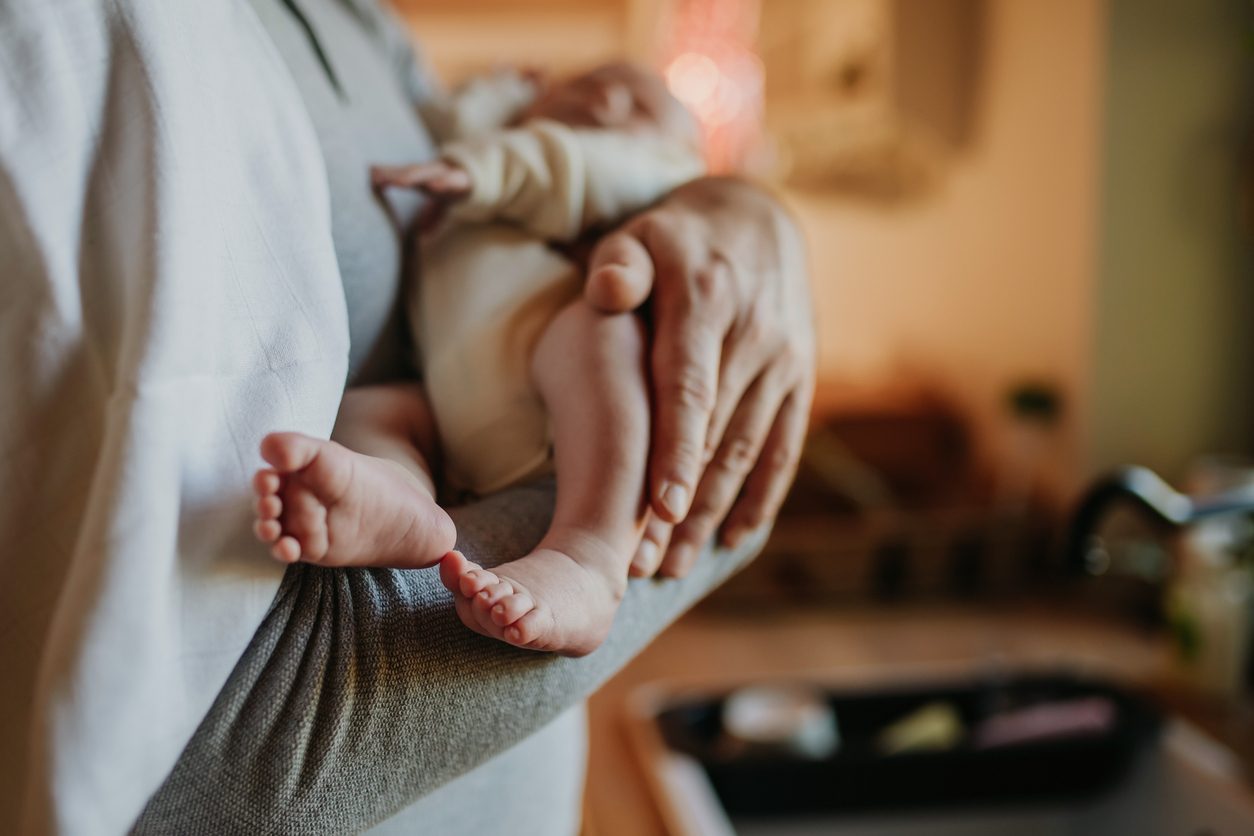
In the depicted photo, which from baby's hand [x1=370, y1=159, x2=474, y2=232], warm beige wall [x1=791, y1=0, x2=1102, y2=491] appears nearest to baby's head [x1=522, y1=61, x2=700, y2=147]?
baby's hand [x1=370, y1=159, x2=474, y2=232]

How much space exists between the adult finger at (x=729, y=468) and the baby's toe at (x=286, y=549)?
238mm

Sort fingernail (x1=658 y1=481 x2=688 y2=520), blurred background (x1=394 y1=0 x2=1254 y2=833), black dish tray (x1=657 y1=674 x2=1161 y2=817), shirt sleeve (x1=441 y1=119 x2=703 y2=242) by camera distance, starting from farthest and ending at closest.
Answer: blurred background (x1=394 y1=0 x2=1254 y2=833)
black dish tray (x1=657 y1=674 x2=1161 y2=817)
shirt sleeve (x1=441 y1=119 x2=703 y2=242)
fingernail (x1=658 y1=481 x2=688 y2=520)

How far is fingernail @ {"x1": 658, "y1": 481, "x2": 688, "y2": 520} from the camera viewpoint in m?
0.47

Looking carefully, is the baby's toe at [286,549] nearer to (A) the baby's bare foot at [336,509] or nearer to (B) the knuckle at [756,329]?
(A) the baby's bare foot at [336,509]

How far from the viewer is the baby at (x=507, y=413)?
350mm

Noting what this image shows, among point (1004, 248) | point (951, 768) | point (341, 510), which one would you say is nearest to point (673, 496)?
point (341, 510)

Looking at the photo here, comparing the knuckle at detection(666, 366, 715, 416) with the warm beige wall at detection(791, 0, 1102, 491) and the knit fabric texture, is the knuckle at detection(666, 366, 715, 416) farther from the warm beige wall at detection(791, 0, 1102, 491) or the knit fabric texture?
the warm beige wall at detection(791, 0, 1102, 491)

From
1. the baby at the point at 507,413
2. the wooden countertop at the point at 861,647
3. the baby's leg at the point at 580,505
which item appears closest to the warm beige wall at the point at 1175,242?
the wooden countertop at the point at 861,647

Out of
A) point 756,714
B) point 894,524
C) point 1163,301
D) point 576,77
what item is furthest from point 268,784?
point 1163,301

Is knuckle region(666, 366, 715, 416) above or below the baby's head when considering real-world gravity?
below

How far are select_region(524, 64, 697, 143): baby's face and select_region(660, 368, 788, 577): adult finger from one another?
31cm

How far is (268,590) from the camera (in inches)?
13.9

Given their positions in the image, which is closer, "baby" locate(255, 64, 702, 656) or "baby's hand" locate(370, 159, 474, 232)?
"baby" locate(255, 64, 702, 656)

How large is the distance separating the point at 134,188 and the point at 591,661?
0.29 meters
